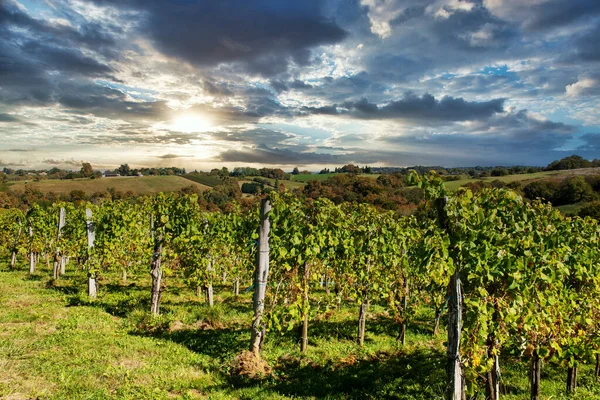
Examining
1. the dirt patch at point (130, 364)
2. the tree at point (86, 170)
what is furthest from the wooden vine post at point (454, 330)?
the tree at point (86, 170)

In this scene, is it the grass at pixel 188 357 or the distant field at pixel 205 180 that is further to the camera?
the distant field at pixel 205 180

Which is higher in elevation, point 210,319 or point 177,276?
point 210,319

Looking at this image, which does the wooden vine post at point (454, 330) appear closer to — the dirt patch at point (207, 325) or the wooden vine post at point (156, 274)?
the dirt patch at point (207, 325)

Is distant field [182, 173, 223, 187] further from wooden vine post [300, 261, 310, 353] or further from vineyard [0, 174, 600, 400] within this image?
wooden vine post [300, 261, 310, 353]

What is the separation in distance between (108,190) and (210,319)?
325 feet

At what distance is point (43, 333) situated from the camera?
Answer: 8695mm

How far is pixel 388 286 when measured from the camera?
11578 mm

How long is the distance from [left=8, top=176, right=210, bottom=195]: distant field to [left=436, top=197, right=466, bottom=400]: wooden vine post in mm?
92190

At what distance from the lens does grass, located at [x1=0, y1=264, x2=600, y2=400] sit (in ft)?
20.2

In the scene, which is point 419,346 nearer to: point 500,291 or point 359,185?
point 500,291

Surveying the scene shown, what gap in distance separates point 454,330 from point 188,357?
6.13 meters

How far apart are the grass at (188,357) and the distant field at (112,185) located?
3280 inches

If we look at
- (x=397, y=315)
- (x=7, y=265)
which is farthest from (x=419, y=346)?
(x=7, y=265)

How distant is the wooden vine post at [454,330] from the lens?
15.3ft
